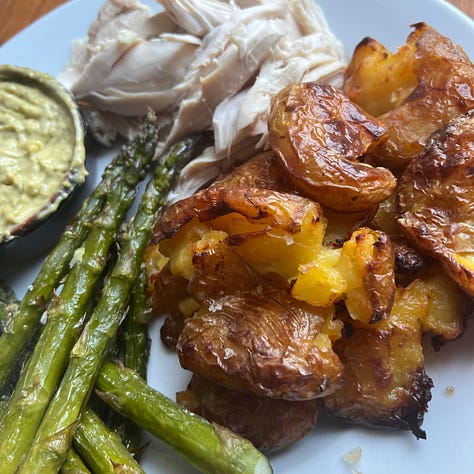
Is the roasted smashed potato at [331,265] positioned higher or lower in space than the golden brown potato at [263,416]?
higher

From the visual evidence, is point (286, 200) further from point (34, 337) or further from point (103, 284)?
point (34, 337)

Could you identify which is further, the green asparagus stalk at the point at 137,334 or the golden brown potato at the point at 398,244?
the green asparagus stalk at the point at 137,334

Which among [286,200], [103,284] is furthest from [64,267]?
[286,200]

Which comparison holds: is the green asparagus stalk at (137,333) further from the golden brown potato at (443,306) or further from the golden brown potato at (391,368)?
the golden brown potato at (443,306)

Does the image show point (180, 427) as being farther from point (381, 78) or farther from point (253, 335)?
point (381, 78)

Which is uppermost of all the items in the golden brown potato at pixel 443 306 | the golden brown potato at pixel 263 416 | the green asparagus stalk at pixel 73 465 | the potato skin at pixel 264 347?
the golden brown potato at pixel 443 306

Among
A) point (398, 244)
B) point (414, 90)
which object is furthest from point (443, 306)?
point (414, 90)

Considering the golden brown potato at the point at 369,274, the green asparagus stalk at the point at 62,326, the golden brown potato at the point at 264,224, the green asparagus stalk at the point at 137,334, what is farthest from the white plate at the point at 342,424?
the golden brown potato at the point at 264,224
